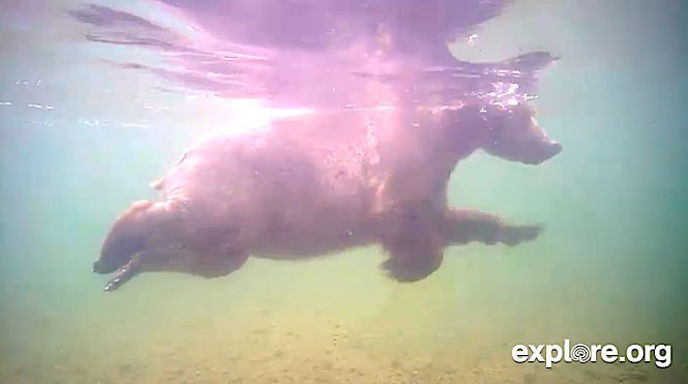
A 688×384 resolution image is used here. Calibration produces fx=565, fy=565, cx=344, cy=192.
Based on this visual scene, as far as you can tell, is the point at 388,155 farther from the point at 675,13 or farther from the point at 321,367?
the point at 675,13

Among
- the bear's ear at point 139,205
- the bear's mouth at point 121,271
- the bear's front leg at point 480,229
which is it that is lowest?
the bear's mouth at point 121,271

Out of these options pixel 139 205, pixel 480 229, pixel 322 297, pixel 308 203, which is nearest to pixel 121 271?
pixel 139 205

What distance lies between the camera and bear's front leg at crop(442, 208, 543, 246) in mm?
4098

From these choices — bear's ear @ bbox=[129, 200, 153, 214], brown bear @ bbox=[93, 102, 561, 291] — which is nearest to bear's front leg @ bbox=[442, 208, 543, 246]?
brown bear @ bbox=[93, 102, 561, 291]

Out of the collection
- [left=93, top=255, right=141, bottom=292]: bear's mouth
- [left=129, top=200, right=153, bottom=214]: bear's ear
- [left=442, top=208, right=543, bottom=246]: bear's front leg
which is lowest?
[left=93, top=255, right=141, bottom=292]: bear's mouth

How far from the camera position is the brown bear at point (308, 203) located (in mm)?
2982

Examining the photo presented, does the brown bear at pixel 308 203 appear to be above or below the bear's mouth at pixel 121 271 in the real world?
above

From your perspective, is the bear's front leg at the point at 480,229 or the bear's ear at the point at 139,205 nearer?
the bear's ear at the point at 139,205

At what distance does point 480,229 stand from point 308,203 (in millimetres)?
1569

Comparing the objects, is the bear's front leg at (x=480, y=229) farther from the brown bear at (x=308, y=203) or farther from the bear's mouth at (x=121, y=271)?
the bear's mouth at (x=121, y=271)

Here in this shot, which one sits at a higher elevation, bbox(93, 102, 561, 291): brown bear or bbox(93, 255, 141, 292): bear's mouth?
bbox(93, 102, 561, 291): brown bear

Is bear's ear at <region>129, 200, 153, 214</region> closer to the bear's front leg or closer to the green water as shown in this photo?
the green water

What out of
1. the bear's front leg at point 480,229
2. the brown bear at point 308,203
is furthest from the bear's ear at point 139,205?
the bear's front leg at point 480,229

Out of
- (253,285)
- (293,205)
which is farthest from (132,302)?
(293,205)
